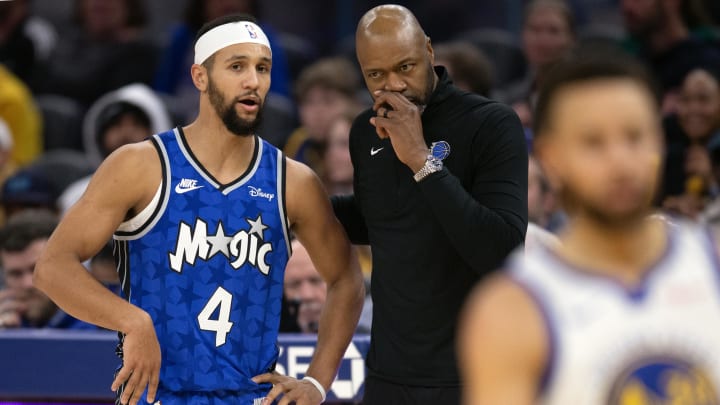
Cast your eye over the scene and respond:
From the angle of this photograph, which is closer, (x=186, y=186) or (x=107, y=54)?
(x=186, y=186)

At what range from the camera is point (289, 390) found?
4059 millimetres

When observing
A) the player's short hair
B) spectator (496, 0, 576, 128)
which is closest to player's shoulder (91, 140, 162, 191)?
the player's short hair

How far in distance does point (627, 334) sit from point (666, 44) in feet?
19.7

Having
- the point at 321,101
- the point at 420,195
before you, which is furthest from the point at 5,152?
the point at 420,195

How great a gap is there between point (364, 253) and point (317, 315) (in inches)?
30.8

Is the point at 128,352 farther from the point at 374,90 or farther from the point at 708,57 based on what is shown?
the point at 708,57

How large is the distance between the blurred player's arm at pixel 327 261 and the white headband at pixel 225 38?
0.46 m

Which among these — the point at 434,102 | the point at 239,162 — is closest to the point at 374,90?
the point at 434,102

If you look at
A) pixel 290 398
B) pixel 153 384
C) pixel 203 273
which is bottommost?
pixel 290 398

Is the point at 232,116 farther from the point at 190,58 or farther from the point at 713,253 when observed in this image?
the point at 190,58

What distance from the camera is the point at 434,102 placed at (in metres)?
3.88

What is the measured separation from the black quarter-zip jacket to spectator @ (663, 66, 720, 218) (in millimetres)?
3272

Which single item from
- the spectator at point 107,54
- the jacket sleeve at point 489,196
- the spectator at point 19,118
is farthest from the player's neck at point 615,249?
the spectator at point 107,54

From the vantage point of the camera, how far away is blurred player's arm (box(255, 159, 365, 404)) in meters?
4.18
